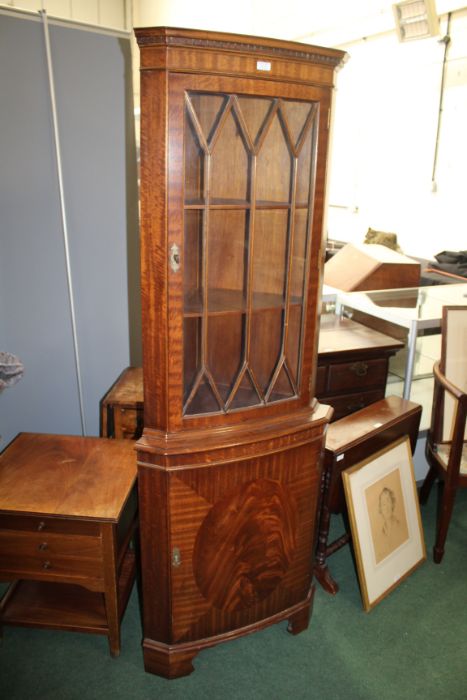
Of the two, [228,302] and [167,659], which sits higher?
[228,302]

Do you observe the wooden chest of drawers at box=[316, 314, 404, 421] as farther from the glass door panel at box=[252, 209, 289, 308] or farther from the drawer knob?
the glass door panel at box=[252, 209, 289, 308]

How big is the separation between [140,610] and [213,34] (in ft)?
5.92

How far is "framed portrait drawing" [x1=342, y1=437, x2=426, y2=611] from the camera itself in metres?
2.05

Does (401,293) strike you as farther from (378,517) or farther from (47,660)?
(47,660)

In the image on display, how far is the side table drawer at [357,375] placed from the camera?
95.5 inches

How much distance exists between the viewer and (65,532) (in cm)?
167

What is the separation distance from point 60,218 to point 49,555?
1202 mm

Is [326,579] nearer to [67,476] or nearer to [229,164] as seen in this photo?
[67,476]

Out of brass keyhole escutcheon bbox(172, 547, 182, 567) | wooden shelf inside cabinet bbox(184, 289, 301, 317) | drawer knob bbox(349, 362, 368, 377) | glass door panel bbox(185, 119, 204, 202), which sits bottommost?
brass keyhole escutcheon bbox(172, 547, 182, 567)

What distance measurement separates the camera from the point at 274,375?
64.2 inches

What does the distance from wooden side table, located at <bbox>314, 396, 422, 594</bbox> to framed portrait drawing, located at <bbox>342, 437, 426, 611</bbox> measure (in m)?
0.04

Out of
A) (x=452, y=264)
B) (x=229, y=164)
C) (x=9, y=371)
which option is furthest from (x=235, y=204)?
(x=452, y=264)

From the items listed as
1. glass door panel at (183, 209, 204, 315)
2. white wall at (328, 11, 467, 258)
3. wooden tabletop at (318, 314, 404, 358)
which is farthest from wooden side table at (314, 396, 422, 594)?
white wall at (328, 11, 467, 258)

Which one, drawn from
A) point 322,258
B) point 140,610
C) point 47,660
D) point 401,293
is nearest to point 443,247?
point 401,293
